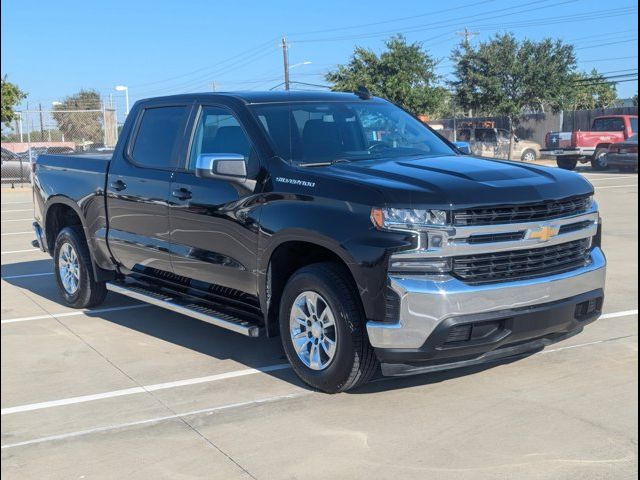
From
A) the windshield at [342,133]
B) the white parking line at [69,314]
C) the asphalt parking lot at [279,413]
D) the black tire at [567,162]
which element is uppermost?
the windshield at [342,133]

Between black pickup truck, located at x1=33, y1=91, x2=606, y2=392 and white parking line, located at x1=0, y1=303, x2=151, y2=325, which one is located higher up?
black pickup truck, located at x1=33, y1=91, x2=606, y2=392

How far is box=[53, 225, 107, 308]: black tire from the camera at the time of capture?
772cm

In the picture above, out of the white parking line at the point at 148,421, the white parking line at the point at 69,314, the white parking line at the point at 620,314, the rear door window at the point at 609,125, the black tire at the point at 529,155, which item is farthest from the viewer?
the black tire at the point at 529,155

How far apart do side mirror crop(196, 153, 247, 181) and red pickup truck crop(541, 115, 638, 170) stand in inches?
978

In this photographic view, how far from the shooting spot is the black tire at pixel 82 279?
7723mm

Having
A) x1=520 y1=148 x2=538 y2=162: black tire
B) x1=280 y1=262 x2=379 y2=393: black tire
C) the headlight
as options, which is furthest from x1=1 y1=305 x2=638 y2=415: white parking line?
x1=520 y1=148 x2=538 y2=162: black tire

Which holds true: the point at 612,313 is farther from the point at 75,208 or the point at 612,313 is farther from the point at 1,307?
the point at 1,307

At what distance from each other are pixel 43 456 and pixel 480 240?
2.69 metres

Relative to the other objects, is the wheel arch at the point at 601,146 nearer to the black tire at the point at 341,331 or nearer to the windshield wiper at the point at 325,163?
the windshield wiper at the point at 325,163

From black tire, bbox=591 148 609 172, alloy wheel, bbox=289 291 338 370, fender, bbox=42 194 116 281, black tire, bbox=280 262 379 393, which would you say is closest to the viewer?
black tire, bbox=280 262 379 393

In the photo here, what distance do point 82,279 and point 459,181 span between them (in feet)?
14.0

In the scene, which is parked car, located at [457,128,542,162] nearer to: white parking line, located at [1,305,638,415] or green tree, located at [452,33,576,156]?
green tree, located at [452,33,576,156]

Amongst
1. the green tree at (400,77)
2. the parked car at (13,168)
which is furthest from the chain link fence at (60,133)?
the green tree at (400,77)

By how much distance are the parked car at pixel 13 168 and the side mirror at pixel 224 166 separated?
2308 cm
